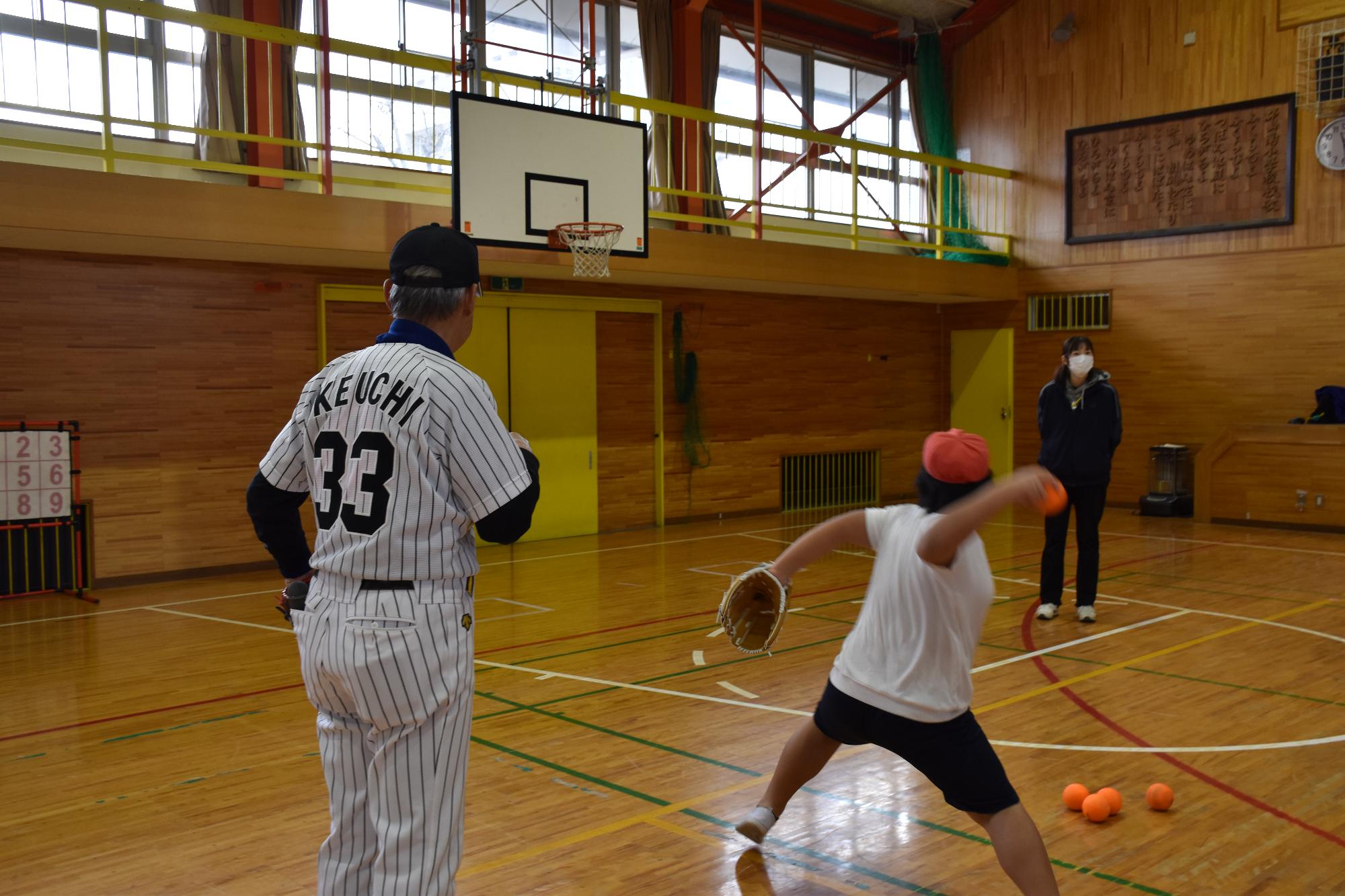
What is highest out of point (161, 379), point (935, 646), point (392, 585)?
point (161, 379)

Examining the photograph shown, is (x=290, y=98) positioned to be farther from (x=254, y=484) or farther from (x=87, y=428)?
(x=254, y=484)

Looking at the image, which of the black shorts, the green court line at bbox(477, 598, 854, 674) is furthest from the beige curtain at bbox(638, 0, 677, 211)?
the black shorts

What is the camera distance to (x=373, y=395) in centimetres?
218

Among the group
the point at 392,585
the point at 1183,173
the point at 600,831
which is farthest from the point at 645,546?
the point at 392,585

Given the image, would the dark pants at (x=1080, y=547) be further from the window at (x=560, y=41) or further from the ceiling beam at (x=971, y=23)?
the ceiling beam at (x=971, y=23)

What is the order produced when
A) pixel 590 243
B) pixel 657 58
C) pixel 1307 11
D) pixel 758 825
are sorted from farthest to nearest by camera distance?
pixel 657 58
pixel 1307 11
pixel 590 243
pixel 758 825

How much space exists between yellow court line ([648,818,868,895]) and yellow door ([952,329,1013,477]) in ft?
41.2

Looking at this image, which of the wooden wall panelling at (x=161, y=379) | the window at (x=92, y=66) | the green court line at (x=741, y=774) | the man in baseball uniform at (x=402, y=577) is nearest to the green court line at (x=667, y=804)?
the green court line at (x=741, y=774)

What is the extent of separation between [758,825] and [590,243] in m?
7.03

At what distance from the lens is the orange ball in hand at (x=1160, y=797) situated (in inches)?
159

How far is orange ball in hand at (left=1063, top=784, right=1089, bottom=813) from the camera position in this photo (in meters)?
4.09

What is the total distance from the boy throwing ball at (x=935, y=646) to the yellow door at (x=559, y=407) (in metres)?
8.83

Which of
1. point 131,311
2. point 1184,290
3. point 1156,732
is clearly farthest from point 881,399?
point 1156,732

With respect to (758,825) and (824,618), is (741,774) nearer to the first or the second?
(758,825)
